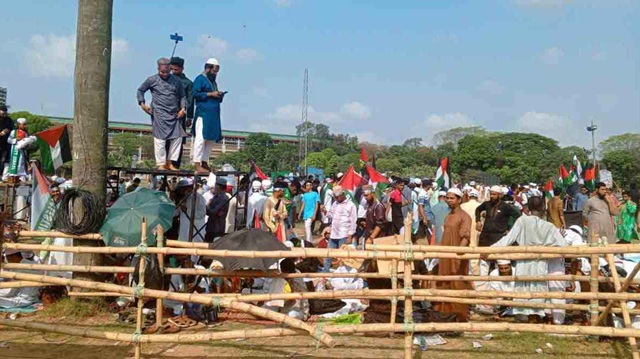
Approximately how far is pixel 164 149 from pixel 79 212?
1.75m

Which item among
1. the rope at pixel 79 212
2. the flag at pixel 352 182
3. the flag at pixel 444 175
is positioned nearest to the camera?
the rope at pixel 79 212

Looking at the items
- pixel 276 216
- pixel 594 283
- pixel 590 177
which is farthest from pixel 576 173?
pixel 594 283

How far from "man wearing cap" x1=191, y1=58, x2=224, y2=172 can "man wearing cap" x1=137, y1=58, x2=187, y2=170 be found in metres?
0.32

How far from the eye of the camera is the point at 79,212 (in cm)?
633

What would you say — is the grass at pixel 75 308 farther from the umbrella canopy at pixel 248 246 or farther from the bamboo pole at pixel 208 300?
Answer: the umbrella canopy at pixel 248 246

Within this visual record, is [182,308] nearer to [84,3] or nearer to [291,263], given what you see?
[291,263]

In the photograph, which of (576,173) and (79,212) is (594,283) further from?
(576,173)

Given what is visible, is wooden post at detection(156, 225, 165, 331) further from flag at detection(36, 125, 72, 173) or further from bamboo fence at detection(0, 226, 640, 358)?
flag at detection(36, 125, 72, 173)

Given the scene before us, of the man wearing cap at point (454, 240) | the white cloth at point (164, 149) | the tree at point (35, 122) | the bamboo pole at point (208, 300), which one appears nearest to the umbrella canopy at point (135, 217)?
the bamboo pole at point (208, 300)

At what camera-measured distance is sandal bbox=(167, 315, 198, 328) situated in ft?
18.8

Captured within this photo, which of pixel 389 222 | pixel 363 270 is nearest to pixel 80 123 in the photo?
pixel 363 270

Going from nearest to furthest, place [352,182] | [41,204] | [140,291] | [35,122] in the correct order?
[140,291] < [41,204] < [352,182] < [35,122]

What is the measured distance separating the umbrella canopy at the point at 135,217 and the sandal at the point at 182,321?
2.86 ft

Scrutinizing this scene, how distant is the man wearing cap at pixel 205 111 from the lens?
808cm
